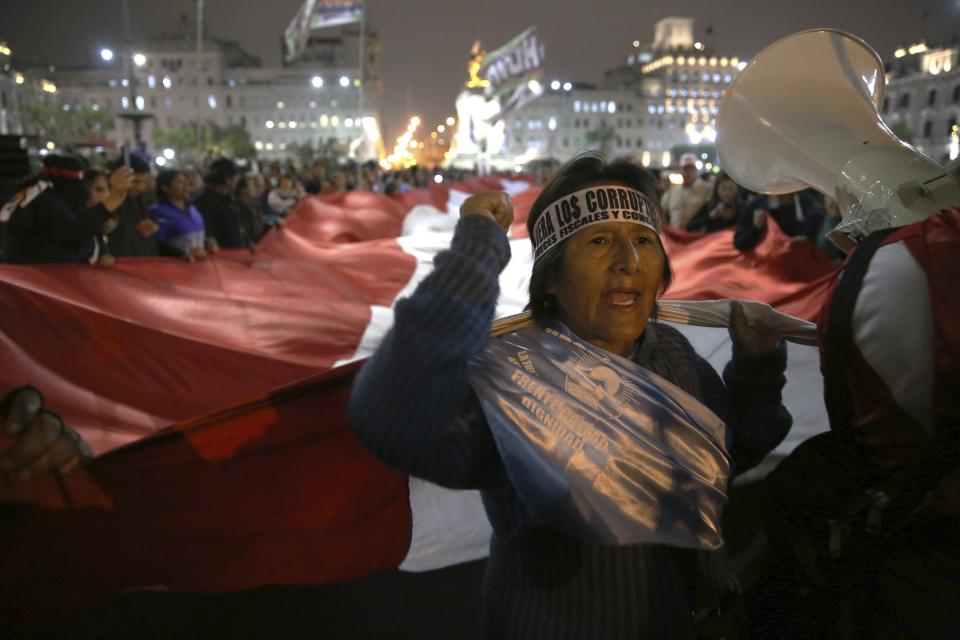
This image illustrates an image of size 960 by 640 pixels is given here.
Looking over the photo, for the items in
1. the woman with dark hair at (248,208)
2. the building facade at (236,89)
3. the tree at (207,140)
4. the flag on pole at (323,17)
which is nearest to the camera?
the woman with dark hair at (248,208)

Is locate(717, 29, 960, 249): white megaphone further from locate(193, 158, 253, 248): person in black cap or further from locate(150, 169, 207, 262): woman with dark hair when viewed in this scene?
locate(193, 158, 253, 248): person in black cap

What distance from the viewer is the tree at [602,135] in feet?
354

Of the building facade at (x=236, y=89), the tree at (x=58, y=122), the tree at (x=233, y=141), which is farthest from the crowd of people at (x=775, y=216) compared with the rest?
the building facade at (x=236, y=89)

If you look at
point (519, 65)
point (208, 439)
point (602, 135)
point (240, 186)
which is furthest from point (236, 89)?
point (208, 439)

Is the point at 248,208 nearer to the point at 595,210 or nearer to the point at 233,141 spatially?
the point at 595,210

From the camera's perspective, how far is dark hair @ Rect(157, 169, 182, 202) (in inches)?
255

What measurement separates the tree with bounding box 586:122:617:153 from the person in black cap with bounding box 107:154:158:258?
4077 inches

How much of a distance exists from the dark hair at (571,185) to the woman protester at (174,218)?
18.3ft

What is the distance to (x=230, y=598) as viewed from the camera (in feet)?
10.3

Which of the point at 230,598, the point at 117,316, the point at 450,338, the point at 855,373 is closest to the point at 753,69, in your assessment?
the point at 855,373

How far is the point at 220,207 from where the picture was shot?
742 cm

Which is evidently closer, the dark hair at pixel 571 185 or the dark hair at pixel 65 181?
the dark hair at pixel 571 185

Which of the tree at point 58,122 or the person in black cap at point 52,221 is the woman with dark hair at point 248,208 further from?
the tree at point 58,122

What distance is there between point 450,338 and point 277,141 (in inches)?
4646
